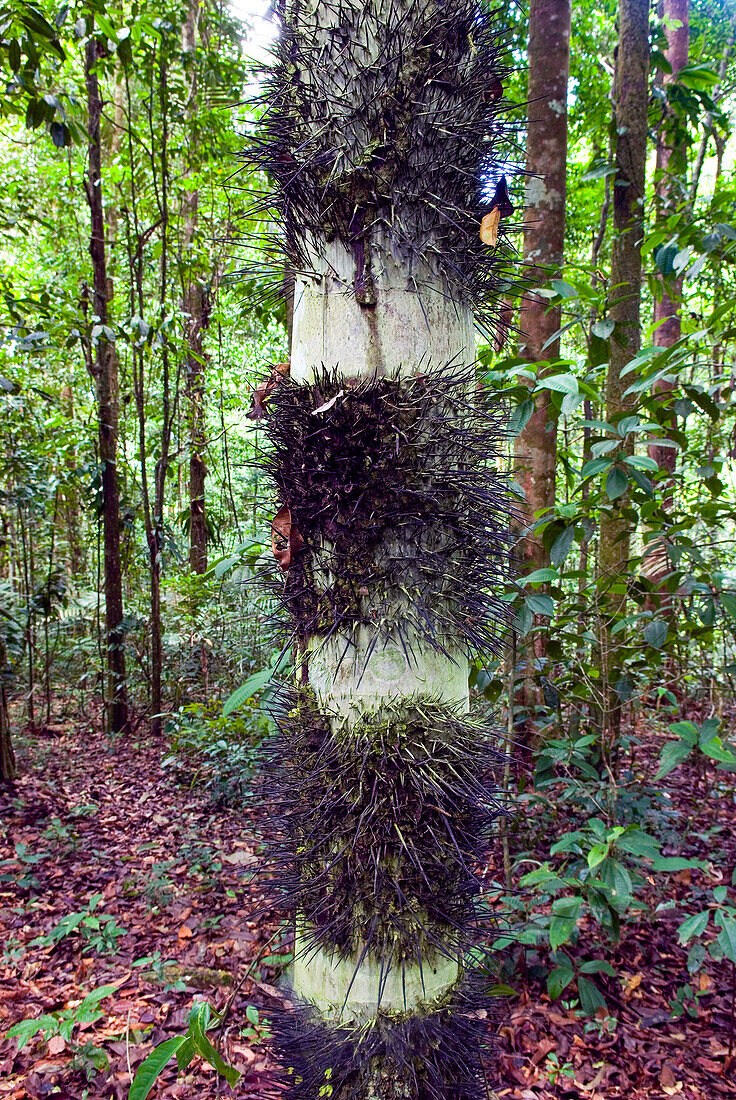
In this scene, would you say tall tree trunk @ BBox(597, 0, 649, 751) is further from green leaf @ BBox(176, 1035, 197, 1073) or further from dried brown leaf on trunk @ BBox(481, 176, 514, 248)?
green leaf @ BBox(176, 1035, 197, 1073)

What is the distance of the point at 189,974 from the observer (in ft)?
8.55

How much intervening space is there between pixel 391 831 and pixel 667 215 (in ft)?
13.9

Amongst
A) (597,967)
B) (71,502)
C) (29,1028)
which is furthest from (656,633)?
(71,502)

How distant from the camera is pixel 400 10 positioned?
1.06m

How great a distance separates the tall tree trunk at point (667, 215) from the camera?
2431 millimetres

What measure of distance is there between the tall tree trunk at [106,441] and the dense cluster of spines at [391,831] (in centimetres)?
485

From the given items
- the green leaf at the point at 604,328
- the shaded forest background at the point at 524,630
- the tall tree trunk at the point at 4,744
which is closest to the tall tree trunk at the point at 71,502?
the shaded forest background at the point at 524,630

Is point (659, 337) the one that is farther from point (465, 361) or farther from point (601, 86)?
point (465, 361)

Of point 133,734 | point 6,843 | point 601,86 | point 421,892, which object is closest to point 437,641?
point 421,892

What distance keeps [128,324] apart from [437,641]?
4.79 metres

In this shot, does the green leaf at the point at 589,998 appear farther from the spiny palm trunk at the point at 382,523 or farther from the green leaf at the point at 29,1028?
the green leaf at the point at 29,1028

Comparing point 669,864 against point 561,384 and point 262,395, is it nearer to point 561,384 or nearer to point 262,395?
point 561,384

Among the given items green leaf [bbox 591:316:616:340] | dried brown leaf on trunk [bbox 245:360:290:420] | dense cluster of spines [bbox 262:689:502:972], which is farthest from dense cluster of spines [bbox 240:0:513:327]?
green leaf [bbox 591:316:616:340]

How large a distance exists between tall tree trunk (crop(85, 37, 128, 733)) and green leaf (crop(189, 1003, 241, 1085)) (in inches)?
195
